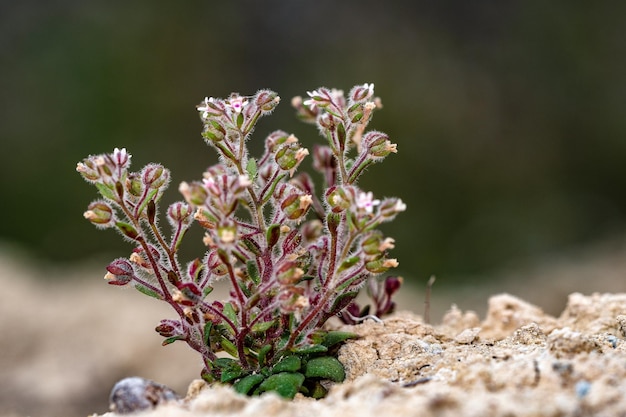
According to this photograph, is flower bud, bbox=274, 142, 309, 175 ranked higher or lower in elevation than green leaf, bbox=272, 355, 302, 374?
higher

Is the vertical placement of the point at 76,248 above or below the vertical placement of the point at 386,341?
above

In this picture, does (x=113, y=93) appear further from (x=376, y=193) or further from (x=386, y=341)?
(x=386, y=341)

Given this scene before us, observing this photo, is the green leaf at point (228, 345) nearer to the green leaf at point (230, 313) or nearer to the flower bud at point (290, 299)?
the green leaf at point (230, 313)

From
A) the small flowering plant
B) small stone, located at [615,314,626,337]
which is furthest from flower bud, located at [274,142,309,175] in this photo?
small stone, located at [615,314,626,337]

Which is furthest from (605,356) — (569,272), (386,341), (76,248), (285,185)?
(76,248)

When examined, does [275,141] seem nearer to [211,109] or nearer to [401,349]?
[211,109]

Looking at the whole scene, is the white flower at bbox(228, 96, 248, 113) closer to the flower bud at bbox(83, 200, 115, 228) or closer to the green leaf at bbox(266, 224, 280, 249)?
the green leaf at bbox(266, 224, 280, 249)
